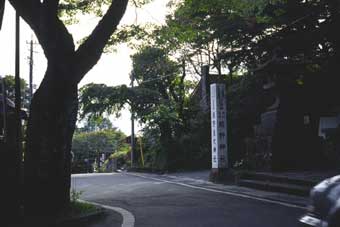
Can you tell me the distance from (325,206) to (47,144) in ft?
20.1

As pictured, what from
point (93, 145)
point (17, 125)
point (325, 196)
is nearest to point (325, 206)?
point (325, 196)

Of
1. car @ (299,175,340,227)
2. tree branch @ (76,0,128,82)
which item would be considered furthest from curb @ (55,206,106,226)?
car @ (299,175,340,227)

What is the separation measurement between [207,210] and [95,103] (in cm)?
2310

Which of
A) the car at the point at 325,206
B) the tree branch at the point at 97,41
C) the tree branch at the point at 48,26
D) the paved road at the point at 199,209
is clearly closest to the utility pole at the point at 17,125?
the tree branch at the point at 48,26

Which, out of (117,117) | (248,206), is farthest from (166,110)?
(248,206)

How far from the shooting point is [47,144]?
958 centimetres

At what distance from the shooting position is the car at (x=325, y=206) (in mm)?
4863

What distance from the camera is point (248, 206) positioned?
11281 mm

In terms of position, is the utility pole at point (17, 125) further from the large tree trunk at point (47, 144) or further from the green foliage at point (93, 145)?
the green foliage at point (93, 145)

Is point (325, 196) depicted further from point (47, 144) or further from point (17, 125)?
point (17, 125)

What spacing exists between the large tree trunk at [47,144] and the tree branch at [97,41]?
503 mm

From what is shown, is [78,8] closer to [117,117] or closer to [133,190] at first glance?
[133,190]

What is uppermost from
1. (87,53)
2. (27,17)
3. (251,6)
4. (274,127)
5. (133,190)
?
(251,6)

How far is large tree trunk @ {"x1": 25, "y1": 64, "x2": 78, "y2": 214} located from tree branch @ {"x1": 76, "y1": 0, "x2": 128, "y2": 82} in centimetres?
50
